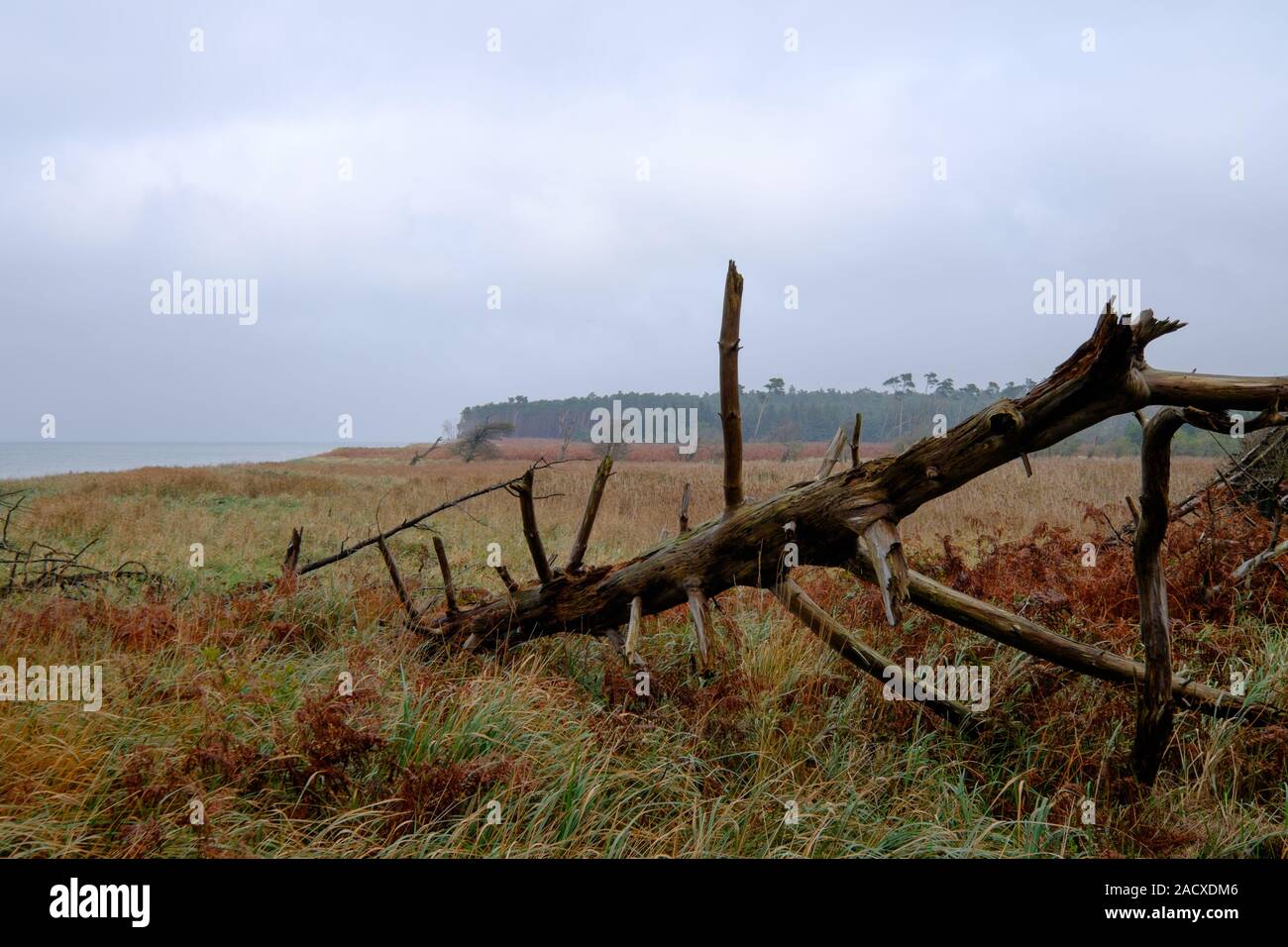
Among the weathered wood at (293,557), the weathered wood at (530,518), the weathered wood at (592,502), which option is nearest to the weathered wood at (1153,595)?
the weathered wood at (592,502)

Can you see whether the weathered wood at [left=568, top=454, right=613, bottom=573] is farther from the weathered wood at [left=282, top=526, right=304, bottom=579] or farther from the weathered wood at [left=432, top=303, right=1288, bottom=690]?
the weathered wood at [left=282, top=526, right=304, bottom=579]

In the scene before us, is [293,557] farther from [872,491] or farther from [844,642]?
[872,491]

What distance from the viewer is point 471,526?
12180 mm

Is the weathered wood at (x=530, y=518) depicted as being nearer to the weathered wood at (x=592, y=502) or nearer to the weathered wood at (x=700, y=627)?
the weathered wood at (x=592, y=502)

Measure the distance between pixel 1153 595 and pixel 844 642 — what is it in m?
1.43

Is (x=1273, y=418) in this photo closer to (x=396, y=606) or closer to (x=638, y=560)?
(x=638, y=560)

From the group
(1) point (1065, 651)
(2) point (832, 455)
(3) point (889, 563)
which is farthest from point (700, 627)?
(1) point (1065, 651)

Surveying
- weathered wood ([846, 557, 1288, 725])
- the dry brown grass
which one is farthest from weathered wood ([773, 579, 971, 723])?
weathered wood ([846, 557, 1288, 725])

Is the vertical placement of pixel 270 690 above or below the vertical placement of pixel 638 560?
below

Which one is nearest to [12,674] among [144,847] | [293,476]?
[144,847]

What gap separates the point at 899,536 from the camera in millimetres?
3350

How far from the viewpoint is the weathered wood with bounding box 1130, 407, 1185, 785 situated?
9.55 feet

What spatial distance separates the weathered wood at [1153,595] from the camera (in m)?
2.91
